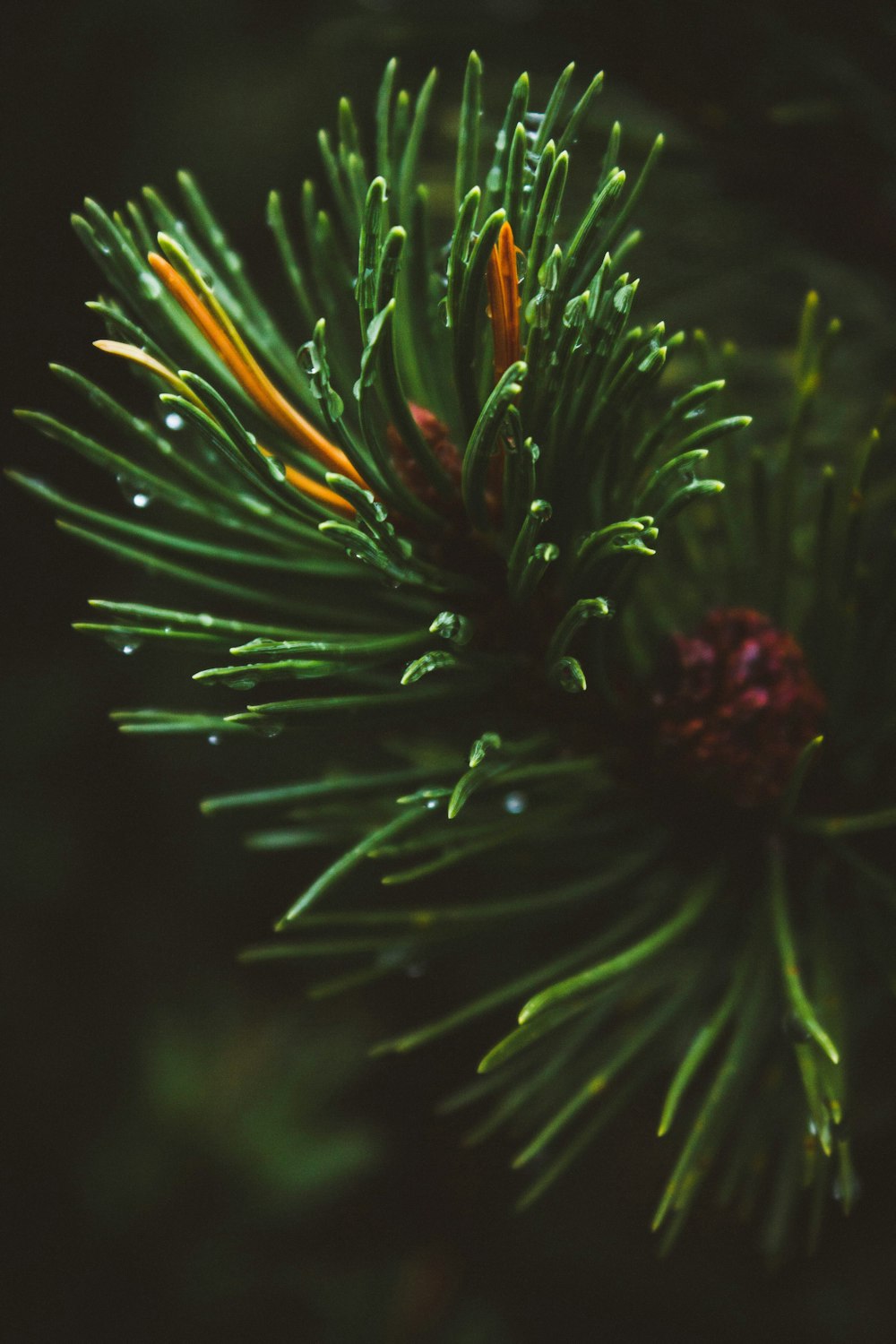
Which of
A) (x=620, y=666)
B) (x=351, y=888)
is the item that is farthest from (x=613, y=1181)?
(x=620, y=666)

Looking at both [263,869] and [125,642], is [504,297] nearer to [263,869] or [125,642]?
[125,642]

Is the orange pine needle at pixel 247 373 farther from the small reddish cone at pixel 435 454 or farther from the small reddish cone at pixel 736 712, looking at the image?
the small reddish cone at pixel 736 712

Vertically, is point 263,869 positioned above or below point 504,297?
below

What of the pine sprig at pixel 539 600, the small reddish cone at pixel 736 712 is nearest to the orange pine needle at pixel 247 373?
the pine sprig at pixel 539 600

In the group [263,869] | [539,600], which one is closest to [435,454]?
[539,600]

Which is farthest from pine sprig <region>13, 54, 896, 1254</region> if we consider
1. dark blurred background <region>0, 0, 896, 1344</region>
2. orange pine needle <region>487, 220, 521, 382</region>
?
dark blurred background <region>0, 0, 896, 1344</region>

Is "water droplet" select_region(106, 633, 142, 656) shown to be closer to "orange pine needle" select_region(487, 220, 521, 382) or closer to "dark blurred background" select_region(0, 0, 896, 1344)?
"orange pine needle" select_region(487, 220, 521, 382)

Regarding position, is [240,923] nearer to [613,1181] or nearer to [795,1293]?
[613,1181]

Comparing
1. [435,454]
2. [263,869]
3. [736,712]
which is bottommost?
[263,869]
